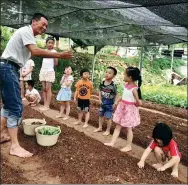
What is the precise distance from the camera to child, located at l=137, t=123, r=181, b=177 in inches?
140

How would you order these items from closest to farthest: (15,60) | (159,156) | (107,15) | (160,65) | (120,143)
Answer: (15,60) < (159,156) < (120,143) < (107,15) < (160,65)

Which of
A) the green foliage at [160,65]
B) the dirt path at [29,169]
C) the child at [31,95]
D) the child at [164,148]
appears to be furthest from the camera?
the green foliage at [160,65]

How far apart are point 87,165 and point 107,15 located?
3.45m

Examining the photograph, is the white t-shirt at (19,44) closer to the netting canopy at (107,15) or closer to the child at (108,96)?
the netting canopy at (107,15)

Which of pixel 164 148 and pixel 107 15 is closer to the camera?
pixel 164 148

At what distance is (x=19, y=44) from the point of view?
330cm

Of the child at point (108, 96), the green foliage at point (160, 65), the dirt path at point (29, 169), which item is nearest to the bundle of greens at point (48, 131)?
the dirt path at point (29, 169)

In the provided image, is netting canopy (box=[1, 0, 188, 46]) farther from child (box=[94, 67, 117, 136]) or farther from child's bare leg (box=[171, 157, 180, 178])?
child's bare leg (box=[171, 157, 180, 178])

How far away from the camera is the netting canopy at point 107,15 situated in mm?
4117

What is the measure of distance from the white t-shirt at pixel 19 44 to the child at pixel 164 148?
1.99 m

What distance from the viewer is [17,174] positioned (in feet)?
10.4

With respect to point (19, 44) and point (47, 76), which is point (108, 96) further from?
point (19, 44)

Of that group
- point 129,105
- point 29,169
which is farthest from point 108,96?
point 29,169

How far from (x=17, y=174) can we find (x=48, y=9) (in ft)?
13.4
